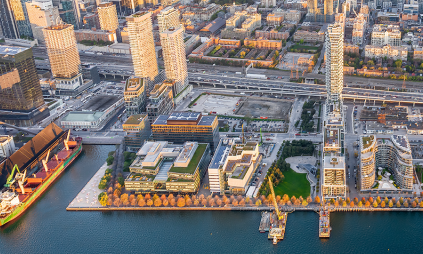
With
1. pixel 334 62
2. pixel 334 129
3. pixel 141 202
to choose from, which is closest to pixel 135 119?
pixel 141 202

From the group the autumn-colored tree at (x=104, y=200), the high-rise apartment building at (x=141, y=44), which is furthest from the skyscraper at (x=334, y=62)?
the autumn-colored tree at (x=104, y=200)

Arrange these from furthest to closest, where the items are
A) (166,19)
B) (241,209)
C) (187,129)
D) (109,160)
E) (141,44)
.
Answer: (166,19) → (141,44) → (109,160) → (187,129) → (241,209)

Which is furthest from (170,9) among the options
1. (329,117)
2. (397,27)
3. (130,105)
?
(397,27)

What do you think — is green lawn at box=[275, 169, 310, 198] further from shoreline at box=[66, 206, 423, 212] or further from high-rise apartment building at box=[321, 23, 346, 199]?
shoreline at box=[66, 206, 423, 212]

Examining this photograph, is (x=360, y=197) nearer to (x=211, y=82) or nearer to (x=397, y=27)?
(x=211, y=82)

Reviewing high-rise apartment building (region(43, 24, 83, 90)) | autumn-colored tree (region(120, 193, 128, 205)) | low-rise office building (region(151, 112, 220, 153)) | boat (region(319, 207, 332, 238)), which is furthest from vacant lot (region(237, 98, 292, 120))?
high-rise apartment building (region(43, 24, 83, 90))

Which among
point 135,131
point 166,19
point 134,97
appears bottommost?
point 135,131

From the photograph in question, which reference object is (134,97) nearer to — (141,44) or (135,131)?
(135,131)
